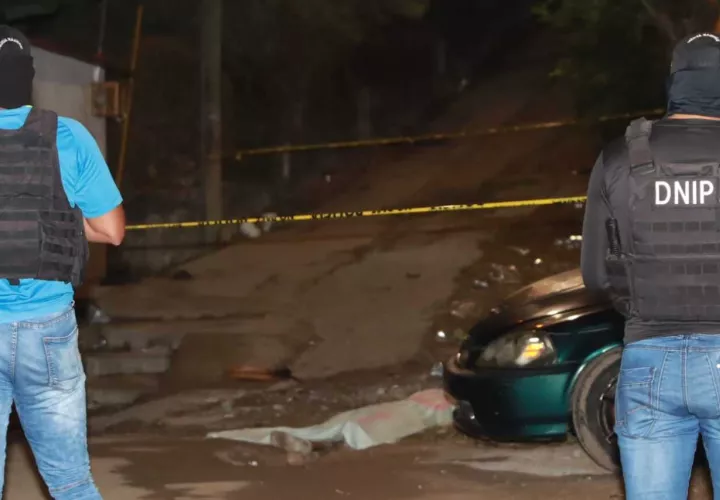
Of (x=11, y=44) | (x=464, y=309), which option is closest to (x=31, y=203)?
(x=11, y=44)

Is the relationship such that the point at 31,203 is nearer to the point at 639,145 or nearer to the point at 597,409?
the point at 639,145

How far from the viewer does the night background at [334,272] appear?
5.40m

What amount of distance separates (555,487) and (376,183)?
46.4ft

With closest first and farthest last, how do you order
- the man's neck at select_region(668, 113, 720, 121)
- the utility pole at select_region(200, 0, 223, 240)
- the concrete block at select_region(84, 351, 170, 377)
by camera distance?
the man's neck at select_region(668, 113, 720, 121) < the concrete block at select_region(84, 351, 170, 377) < the utility pole at select_region(200, 0, 223, 240)

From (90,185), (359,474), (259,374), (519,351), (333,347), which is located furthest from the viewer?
(333,347)

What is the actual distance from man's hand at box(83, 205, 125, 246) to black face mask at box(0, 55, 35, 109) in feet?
1.42

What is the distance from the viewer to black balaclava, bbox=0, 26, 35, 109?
3.31 meters

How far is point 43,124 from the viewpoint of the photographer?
333 centimetres

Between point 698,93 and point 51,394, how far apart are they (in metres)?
2.12

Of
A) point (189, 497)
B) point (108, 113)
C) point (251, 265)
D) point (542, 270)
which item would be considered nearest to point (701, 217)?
point (189, 497)

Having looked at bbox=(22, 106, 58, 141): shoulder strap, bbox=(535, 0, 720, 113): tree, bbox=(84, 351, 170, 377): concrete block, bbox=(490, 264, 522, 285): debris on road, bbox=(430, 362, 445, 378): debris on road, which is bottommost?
bbox=(84, 351, 170, 377): concrete block

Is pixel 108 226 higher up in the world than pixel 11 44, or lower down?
lower down

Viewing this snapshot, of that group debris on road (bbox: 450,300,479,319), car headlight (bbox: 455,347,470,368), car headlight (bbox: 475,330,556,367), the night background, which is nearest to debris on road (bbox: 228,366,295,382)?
Answer: the night background

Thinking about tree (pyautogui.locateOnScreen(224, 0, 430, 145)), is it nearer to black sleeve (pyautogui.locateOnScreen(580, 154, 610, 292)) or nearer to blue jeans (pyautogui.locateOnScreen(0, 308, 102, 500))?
blue jeans (pyautogui.locateOnScreen(0, 308, 102, 500))
